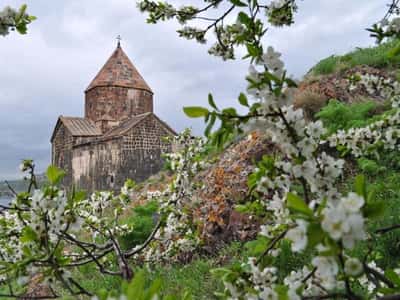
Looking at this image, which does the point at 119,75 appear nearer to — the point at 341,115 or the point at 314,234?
the point at 341,115

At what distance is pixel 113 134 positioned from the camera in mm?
18766

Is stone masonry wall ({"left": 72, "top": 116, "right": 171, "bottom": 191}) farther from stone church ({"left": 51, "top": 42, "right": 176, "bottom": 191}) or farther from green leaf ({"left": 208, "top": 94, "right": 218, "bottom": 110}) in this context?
green leaf ({"left": 208, "top": 94, "right": 218, "bottom": 110})

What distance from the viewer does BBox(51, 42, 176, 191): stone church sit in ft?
60.4

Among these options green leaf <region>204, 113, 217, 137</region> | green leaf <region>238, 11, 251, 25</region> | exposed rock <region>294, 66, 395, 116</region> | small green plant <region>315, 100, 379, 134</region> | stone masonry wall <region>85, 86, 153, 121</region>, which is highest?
stone masonry wall <region>85, 86, 153, 121</region>

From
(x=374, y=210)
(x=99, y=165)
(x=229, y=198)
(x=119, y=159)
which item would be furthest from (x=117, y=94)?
(x=374, y=210)

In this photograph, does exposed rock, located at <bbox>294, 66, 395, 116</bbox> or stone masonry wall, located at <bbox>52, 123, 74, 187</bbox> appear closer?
exposed rock, located at <bbox>294, 66, 395, 116</bbox>

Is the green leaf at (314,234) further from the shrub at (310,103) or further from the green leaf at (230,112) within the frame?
the shrub at (310,103)

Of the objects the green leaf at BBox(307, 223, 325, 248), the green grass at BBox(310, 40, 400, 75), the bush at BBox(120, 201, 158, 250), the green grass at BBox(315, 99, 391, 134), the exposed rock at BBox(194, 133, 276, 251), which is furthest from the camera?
the green grass at BBox(310, 40, 400, 75)

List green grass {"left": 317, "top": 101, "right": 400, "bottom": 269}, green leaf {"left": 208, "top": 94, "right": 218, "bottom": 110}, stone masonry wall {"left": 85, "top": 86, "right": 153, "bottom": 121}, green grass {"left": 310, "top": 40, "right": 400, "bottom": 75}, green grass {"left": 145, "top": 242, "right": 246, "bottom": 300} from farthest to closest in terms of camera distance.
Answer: stone masonry wall {"left": 85, "top": 86, "right": 153, "bottom": 121} → green grass {"left": 310, "top": 40, "right": 400, "bottom": 75} → green grass {"left": 145, "top": 242, "right": 246, "bottom": 300} → green grass {"left": 317, "top": 101, "right": 400, "bottom": 269} → green leaf {"left": 208, "top": 94, "right": 218, "bottom": 110}

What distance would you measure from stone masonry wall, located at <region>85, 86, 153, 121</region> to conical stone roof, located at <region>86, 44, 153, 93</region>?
30 centimetres

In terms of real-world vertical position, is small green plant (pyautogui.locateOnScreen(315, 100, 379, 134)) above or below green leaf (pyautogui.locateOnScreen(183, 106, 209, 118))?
above

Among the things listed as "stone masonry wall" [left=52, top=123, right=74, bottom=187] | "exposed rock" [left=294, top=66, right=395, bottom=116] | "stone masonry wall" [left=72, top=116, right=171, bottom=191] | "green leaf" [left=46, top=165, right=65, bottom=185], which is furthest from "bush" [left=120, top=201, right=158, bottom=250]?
"stone masonry wall" [left=52, top=123, right=74, bottom=187]

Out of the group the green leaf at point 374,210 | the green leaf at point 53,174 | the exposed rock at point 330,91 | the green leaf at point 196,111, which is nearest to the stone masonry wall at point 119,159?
the exposed rock at point 330,91

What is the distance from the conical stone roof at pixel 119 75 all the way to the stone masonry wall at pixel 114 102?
0.98ft
